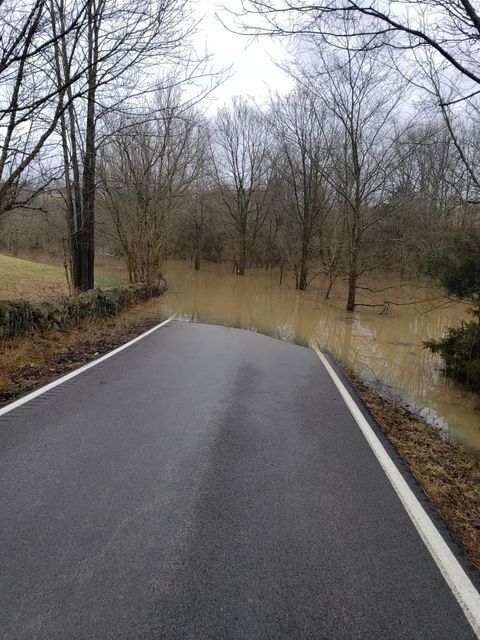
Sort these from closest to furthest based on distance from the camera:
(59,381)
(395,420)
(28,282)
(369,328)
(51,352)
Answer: (395,420) → (59,381) → (51,352) → (369,328) → (28,282)

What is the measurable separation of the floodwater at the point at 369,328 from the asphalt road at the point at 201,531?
340 centimetres

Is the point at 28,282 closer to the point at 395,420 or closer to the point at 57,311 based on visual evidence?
the point at 57,311

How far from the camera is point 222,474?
3900 mm

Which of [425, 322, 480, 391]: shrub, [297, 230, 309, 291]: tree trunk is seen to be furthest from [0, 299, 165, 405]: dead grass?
[297, 230, 309, 291]: tree trunk

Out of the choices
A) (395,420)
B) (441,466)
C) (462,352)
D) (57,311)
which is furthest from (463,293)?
(57,311)

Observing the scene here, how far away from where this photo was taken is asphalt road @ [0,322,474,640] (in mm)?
2303

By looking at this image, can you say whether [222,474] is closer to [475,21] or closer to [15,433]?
[15,433]

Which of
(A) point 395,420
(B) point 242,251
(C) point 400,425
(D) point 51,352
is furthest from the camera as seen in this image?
(B) point 242,251

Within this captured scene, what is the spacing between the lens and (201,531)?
120 inches

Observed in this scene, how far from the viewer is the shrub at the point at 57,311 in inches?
327

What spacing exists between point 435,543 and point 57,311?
29.0 ft

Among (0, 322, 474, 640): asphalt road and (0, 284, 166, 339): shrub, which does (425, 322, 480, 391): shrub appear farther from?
(0, 284, 166, 339): shrub

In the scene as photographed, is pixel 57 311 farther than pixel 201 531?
Yes

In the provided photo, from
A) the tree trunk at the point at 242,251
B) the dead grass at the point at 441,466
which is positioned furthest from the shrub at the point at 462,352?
the tree trunk at the point at 242,251
